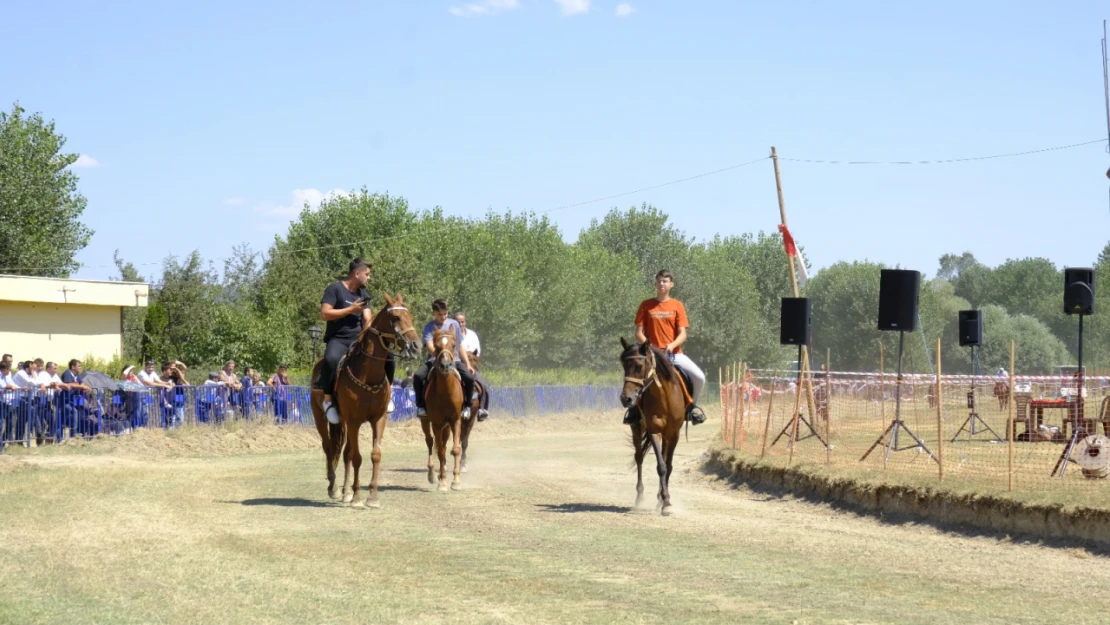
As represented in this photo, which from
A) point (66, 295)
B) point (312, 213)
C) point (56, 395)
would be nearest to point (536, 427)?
point (66, 295)

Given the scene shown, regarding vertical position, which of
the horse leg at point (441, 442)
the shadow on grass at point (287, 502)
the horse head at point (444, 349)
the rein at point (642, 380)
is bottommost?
the shadow on grass at point (287, 502)

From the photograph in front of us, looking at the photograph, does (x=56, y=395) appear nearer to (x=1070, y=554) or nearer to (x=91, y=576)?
(x=91, y=576)

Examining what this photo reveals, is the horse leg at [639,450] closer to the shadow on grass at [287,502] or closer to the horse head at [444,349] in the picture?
the horse head at [444,349]

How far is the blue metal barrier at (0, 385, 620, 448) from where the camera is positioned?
23391 mm

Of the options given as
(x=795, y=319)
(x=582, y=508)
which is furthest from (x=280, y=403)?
(x=582, y=508)

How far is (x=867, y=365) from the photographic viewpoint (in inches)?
4296

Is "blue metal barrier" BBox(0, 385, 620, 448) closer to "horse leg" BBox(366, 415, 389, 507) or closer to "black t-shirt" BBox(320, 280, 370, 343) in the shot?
"black t-shirt" BBox(320, 280, 370, 343)

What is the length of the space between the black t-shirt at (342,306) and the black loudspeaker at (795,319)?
459 inches

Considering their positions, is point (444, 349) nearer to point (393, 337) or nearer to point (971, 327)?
point (393, 337)

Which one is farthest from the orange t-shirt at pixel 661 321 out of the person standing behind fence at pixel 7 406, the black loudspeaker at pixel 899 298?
the person standing behind fence at pixel 7 406

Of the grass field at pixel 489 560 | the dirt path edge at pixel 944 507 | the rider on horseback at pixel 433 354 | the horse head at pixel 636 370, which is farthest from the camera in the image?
the rider on horseback at pixel 433 354

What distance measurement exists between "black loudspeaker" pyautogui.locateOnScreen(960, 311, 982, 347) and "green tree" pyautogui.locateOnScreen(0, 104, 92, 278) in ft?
150

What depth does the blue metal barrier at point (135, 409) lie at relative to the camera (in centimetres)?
2339

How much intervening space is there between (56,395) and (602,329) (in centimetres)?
6591
